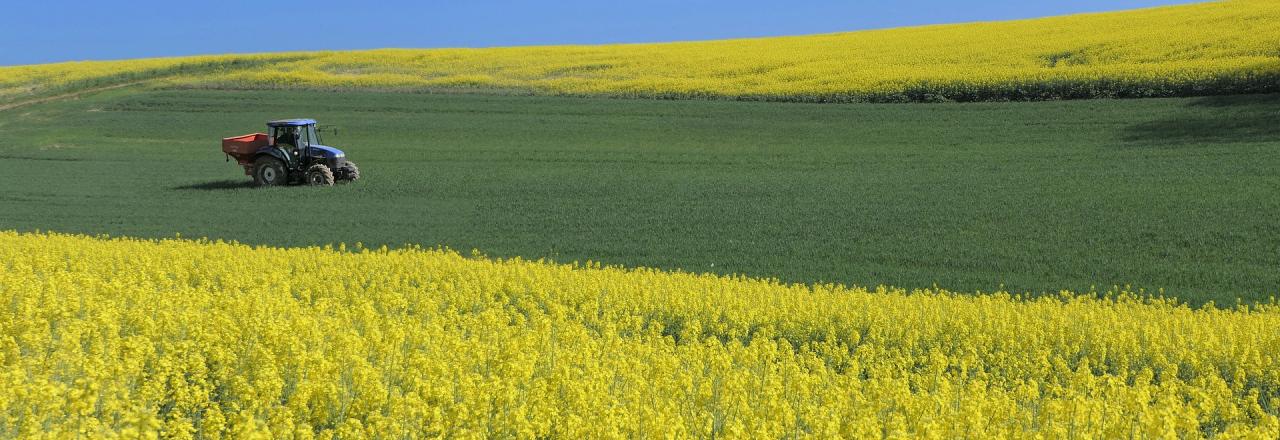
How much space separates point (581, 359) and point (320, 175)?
21406 millimetres

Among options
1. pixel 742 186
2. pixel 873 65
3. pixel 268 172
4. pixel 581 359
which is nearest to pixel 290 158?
pixel 268 172

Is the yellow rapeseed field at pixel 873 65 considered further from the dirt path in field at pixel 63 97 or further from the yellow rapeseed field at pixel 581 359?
the yellow rapeseed field at pixel 581 359

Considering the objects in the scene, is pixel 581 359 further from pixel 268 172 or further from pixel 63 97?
pixel 63 97

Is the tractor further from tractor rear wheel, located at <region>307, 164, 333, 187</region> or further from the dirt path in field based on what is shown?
the dirt path in field

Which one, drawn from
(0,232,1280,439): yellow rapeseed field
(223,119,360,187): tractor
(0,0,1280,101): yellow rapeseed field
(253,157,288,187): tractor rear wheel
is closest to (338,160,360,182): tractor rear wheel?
(223,119,360,187): tractor

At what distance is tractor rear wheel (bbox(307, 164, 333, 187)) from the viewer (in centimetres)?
2823

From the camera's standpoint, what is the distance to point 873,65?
149ft

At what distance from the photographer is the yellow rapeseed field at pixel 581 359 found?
21.7 ft

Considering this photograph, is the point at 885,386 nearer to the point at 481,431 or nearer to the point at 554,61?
the point at 481,431

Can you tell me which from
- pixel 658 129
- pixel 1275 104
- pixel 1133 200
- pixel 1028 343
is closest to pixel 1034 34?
pixel 1275 104

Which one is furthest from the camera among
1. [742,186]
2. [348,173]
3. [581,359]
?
[348,173]

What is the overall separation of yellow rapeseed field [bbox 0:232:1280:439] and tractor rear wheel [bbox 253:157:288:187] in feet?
44.1

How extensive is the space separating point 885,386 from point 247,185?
985 inches

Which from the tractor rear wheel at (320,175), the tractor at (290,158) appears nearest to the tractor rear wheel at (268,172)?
the tractor at (290,158)
